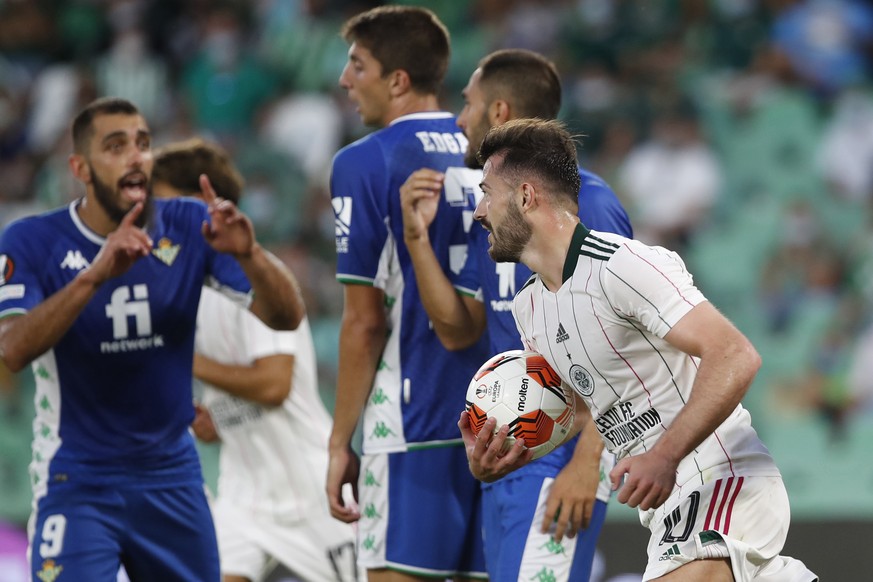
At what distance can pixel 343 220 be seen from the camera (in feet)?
16.9

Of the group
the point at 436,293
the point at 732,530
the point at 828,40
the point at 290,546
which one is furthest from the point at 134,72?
the point at 732,530

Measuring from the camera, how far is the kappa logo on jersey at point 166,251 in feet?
17.7

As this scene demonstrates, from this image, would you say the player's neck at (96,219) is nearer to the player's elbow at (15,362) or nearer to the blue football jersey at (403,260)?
the player's elbow at (15,362)

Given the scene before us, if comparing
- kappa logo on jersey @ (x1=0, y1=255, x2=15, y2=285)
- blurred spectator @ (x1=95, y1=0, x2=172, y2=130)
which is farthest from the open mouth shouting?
blurred spectator @ (x1=95, y1=0, x2=172, y2=130)

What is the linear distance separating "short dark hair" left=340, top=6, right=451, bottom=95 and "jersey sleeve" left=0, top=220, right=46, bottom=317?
1.57 m

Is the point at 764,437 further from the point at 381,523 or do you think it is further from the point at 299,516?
the point at 381,523

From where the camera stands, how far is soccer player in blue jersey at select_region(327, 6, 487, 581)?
509 cm

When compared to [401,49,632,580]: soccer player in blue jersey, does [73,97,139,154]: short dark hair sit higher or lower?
higher

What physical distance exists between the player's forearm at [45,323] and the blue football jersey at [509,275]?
4.70 ft

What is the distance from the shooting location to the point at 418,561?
504 cm

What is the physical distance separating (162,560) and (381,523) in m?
0.91

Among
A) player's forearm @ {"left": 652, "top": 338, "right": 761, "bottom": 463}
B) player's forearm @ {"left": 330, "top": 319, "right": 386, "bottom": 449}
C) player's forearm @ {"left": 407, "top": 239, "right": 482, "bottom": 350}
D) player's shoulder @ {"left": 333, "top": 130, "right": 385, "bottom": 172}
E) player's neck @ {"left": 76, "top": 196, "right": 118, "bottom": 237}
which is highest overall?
player's shoulder @ {"left": 333, "top": 130, "right": 385, "bottom": 172}

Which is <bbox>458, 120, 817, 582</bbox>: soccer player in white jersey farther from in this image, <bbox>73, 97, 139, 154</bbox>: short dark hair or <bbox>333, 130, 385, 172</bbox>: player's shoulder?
<bbox>73, 97, 139, 154</bbox>: short dark hair

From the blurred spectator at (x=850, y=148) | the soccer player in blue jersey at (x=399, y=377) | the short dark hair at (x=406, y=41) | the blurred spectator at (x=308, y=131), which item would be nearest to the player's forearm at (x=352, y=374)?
the soccer player in blue jersey at (x=399, y=377)
